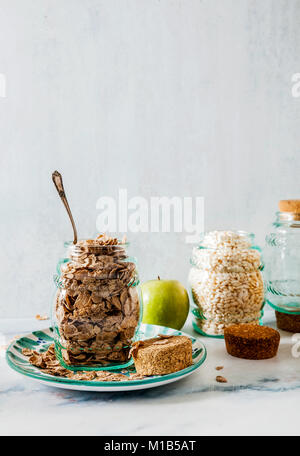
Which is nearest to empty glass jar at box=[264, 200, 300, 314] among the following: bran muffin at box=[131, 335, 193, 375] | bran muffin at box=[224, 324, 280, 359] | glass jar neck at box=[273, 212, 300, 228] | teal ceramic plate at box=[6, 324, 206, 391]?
glass jar neck at box=[273, 212, 300, 228]

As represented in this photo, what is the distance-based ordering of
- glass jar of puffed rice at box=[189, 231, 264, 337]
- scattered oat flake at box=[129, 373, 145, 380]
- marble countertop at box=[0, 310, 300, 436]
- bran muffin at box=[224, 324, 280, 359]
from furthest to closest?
1. glass jar of puffed rice at box=[189, 231, 264, 337]
2. bran muffin at box=[224, 324, 280, 359]
3. scattered oat flake at box=[129, 373, 145, 380]
4. marble countertop at box=[0, 310, 300, 436]

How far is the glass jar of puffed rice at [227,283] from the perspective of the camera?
1.03 m

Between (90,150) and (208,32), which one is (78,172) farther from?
(208,32)

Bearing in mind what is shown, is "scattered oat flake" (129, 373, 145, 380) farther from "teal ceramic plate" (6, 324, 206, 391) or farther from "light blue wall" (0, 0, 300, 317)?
"light blue wall" (0, 0, 300, 317)

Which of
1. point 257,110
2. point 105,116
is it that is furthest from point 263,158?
point 105,116

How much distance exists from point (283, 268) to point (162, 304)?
327 mm

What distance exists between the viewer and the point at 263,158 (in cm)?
145

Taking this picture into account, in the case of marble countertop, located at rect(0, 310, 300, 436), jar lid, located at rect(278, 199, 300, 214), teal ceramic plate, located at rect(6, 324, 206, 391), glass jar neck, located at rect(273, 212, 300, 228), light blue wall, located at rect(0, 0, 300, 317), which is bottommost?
marble countertop, located at rect(0, 310, 300, 436)

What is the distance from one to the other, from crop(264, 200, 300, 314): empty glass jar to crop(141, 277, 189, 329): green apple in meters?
0.25

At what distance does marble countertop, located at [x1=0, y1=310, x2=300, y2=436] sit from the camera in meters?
0.64

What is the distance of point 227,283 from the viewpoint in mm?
1028

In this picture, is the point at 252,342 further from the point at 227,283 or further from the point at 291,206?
the point at 291,206
